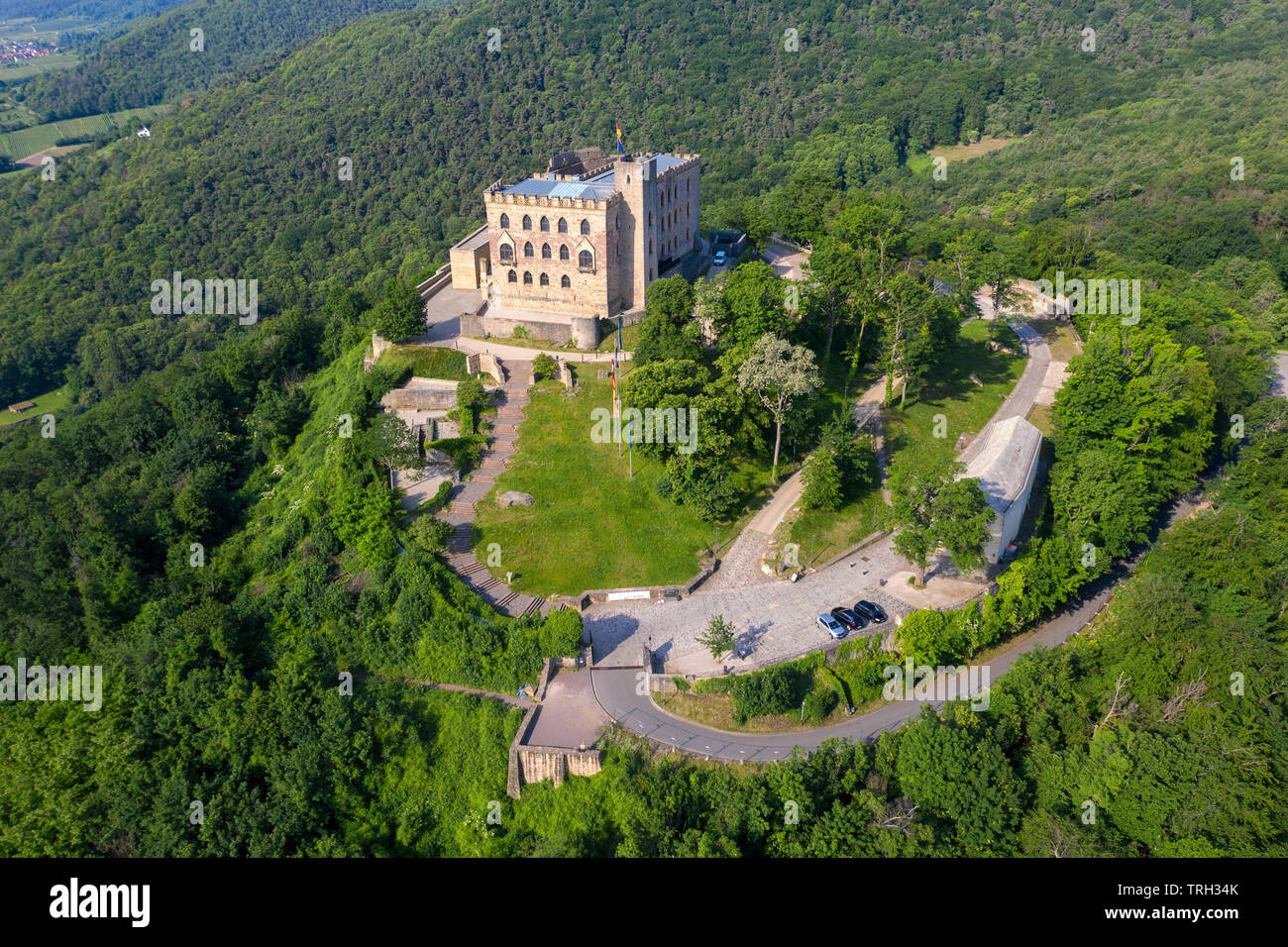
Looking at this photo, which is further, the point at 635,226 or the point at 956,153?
the point at 956,153

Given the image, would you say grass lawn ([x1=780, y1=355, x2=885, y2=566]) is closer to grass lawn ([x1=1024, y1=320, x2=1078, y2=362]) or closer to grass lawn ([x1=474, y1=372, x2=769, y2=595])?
grass lawn ([x1=474, y1=372, x2=769, y2=595])

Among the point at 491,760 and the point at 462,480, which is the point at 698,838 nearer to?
the point at 491,760

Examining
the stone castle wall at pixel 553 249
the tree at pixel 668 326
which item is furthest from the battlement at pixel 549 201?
the tree at pixel 668 326

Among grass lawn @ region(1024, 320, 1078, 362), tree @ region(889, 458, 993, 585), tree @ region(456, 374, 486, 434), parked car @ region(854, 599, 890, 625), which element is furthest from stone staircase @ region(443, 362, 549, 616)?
grass lawn @ region(1024, 320, 1078, 362)

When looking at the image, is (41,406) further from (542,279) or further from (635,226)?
(635,226)

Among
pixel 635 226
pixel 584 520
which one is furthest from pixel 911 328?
pixel 584 520

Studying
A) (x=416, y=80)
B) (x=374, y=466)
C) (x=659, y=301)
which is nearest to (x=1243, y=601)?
(x=659, y=301)
